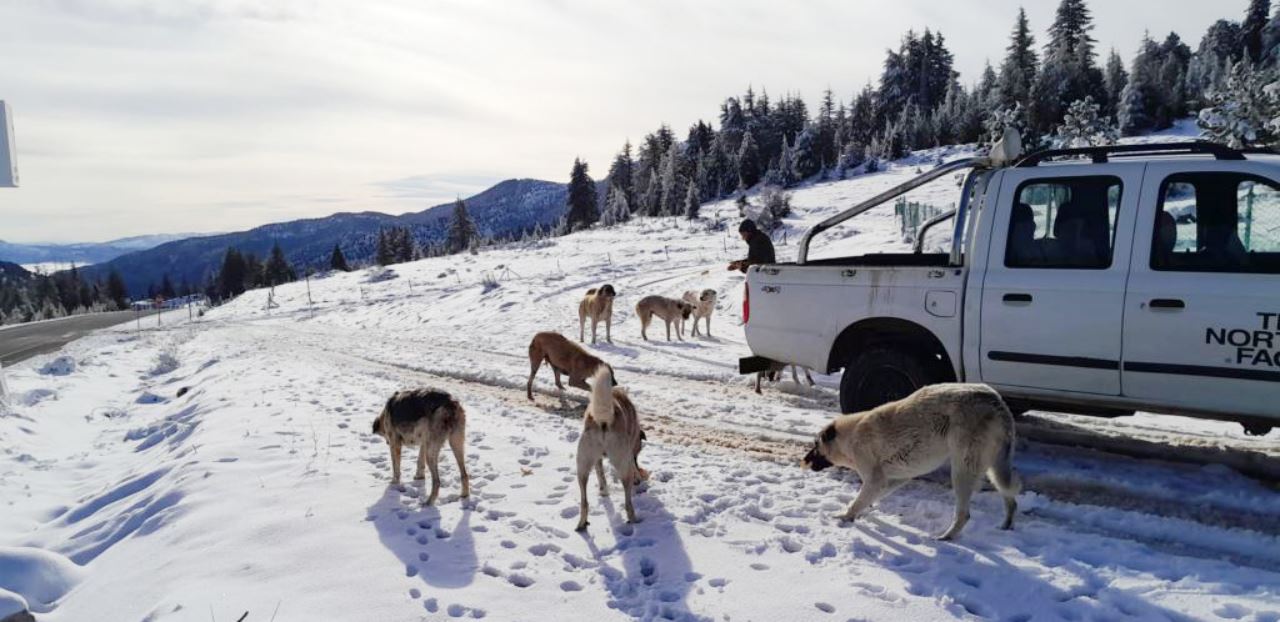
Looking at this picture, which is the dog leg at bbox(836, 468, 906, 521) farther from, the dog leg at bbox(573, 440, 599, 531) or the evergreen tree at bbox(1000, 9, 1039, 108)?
the evergreen tree at bbox(1000, 9, 1039, 108)

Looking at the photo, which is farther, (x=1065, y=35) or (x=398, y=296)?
(x=1065, y=35)

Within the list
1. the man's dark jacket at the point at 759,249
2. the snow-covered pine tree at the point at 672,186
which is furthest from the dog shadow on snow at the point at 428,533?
the snow-covered pine tree at the point at 672,186

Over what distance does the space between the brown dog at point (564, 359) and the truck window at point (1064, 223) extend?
17.5 ft

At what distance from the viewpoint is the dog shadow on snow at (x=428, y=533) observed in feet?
14.8

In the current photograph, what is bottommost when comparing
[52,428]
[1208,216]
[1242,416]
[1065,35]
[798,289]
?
[52,428]

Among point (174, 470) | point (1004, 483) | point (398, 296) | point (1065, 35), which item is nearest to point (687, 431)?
point (1004, 483)

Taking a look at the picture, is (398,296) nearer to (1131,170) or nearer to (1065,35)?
(1131,170)

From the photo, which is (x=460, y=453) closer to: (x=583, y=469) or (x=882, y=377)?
(x=583, y=469)

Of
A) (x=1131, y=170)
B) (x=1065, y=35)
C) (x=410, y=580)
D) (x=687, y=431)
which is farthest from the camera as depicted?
(x=1065, y=35)

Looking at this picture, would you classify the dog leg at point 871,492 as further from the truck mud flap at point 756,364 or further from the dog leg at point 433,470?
the dog leg at point 433,470

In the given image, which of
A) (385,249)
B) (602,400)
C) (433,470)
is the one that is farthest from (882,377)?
(385,249)

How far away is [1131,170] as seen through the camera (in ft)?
16.8

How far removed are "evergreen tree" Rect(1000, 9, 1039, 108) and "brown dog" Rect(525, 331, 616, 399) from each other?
65808mm

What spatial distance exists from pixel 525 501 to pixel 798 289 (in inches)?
133
